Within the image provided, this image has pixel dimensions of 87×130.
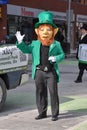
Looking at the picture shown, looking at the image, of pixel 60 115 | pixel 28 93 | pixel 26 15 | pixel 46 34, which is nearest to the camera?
pixel 46 34

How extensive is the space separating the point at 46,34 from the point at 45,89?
972mm

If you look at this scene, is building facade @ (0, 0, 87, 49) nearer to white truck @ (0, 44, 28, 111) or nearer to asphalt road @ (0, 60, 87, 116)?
asphalt road @ (0, 60, 87, 116)

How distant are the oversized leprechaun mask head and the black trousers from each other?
1.75ft

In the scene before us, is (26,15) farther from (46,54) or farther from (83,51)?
(46,54)

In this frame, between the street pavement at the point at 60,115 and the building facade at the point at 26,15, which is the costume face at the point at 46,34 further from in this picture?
the building facade at the point at 26,15

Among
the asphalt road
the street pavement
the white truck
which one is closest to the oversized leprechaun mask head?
the white truck

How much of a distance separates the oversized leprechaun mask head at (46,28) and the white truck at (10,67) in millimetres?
996

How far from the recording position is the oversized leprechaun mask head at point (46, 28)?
24.8 ft

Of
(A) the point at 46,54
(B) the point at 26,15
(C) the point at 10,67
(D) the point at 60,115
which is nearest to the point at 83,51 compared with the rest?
(C) the point at 10,67

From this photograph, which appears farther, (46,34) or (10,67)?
(10,67)

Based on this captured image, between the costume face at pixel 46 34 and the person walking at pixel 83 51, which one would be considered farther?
the person walking at pixel 83 51

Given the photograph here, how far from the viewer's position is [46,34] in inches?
299

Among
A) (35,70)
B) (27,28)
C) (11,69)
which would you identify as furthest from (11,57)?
(27,28)

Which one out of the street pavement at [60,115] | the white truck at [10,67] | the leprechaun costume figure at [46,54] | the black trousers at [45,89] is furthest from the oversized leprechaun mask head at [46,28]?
the street pavement at [60,115]
